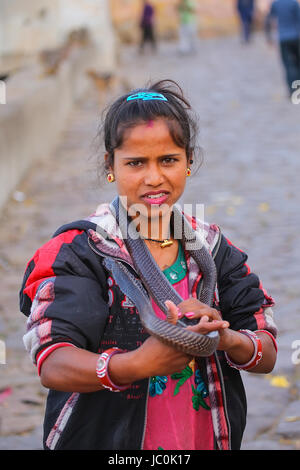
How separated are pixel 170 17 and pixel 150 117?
35179 mm

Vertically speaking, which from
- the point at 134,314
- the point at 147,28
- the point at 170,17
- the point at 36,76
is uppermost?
the point at 170,17

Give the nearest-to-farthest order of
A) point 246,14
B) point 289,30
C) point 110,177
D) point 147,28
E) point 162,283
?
1. point 162,283
2. point 110,177
3. point 289,30
4. point 246,14
5. point 147,28

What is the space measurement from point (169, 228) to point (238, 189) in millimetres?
6422

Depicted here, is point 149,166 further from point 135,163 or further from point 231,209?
point 231,209

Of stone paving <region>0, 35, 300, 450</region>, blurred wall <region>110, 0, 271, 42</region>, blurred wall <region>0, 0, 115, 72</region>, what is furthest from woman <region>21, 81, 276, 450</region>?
blurred wall <region>110, 0, 271, 42</region>

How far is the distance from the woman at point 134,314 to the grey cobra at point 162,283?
0.04ft

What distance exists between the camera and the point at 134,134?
2299 millimetres

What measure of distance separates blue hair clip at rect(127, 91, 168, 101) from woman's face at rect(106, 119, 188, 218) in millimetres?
90

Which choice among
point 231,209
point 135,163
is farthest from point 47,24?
point 135,163

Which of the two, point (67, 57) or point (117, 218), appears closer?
point (117, 218)

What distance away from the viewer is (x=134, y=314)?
2258mm

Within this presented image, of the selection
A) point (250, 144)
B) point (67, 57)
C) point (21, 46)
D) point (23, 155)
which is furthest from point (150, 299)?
point (67, 57)

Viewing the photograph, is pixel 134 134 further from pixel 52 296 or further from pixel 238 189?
pixel 238 189
